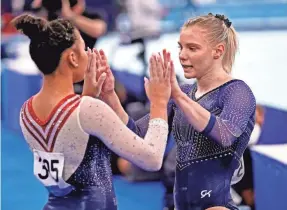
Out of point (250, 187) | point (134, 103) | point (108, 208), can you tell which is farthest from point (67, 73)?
point (134, 103)

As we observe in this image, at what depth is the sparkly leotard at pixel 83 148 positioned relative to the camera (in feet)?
7.26

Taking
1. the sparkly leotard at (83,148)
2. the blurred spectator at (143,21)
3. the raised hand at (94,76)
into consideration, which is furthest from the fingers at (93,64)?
A: the blurred spectator at (143,21)

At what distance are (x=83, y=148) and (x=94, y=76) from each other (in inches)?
11.0

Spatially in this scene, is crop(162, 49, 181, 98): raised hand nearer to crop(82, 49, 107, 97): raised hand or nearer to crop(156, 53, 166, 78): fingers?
crop(156, 53, 166, 78): fingers

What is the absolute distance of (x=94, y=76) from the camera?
2.40 metres

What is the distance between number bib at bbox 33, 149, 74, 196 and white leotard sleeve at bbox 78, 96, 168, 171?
167 millimetres

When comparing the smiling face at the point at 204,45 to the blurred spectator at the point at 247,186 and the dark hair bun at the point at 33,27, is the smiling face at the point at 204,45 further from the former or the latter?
the blurred spectator at the point at 247,186

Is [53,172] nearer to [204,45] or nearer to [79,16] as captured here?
[204,45]

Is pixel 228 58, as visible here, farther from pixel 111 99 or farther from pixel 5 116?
pixel 5 116

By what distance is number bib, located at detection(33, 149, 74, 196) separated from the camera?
2.31m

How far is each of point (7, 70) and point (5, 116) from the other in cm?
61

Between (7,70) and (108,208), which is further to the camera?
(7,70)

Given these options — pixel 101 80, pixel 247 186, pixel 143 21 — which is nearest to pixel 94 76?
pixel 101 80

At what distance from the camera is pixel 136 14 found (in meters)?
9.01
